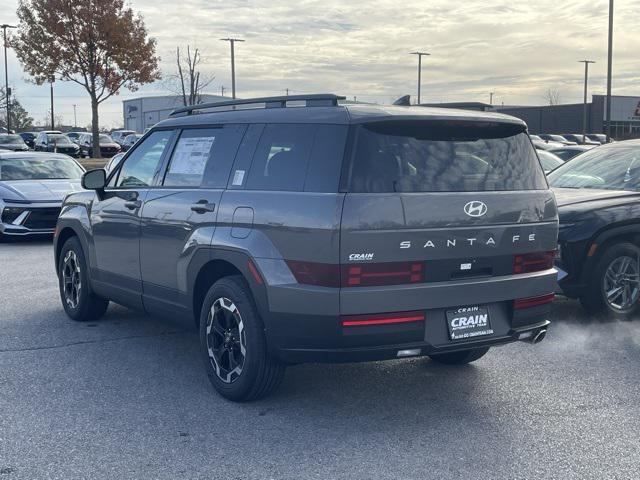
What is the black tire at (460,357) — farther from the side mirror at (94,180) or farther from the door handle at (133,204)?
the side mirror at (94,180)

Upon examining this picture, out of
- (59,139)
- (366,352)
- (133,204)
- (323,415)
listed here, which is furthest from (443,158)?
(59,139)

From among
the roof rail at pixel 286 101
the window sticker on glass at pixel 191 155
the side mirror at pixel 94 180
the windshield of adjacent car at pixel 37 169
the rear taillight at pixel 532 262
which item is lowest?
the rear taillight at pixel 532 262

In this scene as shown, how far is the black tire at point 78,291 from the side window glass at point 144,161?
100cm

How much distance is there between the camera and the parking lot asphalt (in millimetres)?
4254

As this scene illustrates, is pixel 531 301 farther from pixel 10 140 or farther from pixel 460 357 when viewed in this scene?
pixel 10 140

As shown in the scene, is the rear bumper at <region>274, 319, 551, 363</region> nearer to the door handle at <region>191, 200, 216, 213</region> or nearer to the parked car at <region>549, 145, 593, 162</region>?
the door handle at <region>191, 200, 216, 213</region>

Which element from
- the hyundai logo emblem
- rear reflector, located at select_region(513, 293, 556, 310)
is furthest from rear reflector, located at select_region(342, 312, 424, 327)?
rear reflector, located at select_region(513, 293, 556, 310)

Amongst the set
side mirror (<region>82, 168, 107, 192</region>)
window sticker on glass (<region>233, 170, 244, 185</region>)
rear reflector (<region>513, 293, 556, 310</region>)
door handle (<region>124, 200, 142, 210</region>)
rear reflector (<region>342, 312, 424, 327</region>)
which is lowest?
rear reflector (<region>513, 293, 556, 310</region>)

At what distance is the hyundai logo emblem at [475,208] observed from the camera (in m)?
4.85

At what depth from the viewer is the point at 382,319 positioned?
15.1ft

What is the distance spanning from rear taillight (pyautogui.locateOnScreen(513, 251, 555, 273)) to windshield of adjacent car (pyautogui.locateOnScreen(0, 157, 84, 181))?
1097cm

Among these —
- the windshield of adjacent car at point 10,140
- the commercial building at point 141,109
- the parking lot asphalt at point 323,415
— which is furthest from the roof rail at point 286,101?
the commercial building at point 141,109

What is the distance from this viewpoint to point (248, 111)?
5.58 meters

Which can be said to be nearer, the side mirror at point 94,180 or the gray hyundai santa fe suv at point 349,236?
the gray hyundai santa fe suv at point 349,236
